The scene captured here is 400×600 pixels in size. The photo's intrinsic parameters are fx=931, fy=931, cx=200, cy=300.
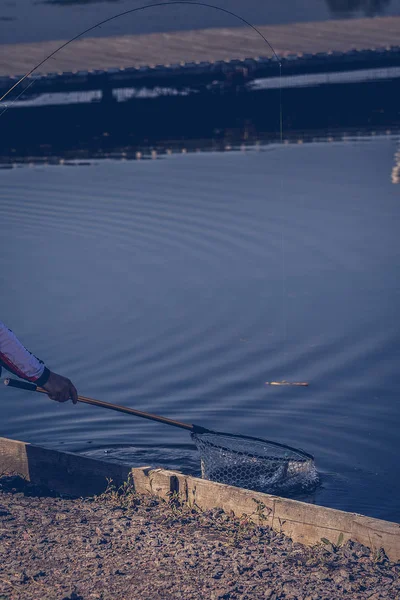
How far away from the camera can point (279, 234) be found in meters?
16.7

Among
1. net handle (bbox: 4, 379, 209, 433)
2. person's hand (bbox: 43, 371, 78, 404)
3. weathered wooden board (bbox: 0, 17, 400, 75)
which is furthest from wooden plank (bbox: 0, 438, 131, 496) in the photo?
weathered wooden board (bbox: 0, 17, 400, 75)

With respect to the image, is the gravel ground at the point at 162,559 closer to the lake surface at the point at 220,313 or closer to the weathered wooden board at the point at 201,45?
the lake surface at the point at 220,313

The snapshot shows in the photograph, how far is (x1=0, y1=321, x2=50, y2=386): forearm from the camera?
5938mm

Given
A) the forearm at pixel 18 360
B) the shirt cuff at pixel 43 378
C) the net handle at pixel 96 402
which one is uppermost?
the forearm at pixel 18 360

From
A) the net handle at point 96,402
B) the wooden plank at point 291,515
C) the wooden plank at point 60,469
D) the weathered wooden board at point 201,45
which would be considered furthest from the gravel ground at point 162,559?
the weathered wooden board at point 201,45

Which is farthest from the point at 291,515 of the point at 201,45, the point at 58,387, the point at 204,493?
the point at 201,45

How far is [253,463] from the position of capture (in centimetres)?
686

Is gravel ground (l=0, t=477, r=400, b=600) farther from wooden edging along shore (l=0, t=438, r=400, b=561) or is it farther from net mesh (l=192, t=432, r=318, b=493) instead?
net mesh (l=192, t=432, r=318, b=493)

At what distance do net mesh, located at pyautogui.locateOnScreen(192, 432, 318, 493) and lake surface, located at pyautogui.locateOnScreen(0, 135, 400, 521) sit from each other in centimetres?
30

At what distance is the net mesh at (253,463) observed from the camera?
6801 millimetres

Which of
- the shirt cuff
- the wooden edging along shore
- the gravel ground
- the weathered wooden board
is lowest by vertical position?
the gravel ground

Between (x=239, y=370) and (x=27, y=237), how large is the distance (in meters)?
9.30

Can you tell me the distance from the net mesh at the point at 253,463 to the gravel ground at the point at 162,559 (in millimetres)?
658

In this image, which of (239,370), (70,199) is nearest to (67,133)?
(70,199)
